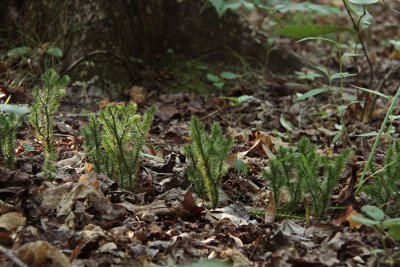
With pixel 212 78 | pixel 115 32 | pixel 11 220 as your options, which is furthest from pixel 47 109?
pixel 212 78

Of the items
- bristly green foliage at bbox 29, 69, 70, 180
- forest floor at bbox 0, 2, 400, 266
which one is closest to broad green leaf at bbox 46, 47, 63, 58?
forest floor at bbox 0, 2, 400, 266

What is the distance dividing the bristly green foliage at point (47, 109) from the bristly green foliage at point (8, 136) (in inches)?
3.5

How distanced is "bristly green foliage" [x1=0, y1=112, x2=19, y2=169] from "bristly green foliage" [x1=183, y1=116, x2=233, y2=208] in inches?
30.3

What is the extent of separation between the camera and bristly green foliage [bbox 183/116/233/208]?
7.63 feet

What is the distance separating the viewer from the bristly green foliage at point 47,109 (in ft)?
8.07

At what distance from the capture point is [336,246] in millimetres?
2023

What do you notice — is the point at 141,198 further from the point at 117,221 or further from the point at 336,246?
the point at 336,246

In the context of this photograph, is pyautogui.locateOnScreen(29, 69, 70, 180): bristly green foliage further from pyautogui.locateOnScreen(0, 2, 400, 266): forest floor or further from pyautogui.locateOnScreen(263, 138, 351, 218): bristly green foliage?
pyautogui.locateOnScreen(263, 138, 351, 218): bristly green foliage

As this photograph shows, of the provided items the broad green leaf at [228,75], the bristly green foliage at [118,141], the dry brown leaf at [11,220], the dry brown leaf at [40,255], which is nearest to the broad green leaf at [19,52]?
the broad green leaf at [228,75]

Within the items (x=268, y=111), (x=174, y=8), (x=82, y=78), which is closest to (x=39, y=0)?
(x=82, y=78)

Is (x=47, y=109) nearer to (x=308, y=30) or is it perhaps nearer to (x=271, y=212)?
(x=271, y=212)

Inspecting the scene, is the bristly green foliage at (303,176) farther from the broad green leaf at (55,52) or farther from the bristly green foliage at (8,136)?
the broad green leaf at (55,52)

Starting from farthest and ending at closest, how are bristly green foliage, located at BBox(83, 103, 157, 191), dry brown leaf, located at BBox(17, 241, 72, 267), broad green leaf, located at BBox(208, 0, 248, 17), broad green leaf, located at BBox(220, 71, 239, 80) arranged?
broad green leaf, located at BBox(220, 71, 239, 80) → broad green leaf, located at BBox(208, 0, 248, 17) → bristly green foliage, located at BBox(83, 103, 157, 191) → dry brown leaf, located at BBox(17, 241, 72, 267)

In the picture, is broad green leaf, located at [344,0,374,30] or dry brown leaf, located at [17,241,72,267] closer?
dry brown leaf, located at [17,241,72,267]
